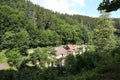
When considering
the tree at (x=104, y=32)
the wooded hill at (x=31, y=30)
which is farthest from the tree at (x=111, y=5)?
the wooded hill at (x=31, y=30)

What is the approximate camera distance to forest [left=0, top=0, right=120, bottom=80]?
1538 centimetres

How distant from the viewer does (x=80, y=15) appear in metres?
159

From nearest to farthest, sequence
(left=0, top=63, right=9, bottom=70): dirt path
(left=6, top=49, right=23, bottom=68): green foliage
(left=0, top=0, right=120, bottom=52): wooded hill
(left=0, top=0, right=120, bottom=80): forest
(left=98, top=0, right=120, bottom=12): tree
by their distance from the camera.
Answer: (left=98, top=0, right=120, bottom=12): tree, (left=0, top=0, right=120, bottom=80): forest, (left=0, top=63, right=9, bottom=70): dirt path, (left=6, top=49, right=23, bottom=68): green foliage, (left=0, top=0, right=120, bottom=52): wooded hill

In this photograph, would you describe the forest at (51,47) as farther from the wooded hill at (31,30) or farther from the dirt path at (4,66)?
the dirt path at (4,66)

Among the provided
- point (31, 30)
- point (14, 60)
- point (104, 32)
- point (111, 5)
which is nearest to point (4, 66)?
point (14, 60)

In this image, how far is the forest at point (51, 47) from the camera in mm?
15383

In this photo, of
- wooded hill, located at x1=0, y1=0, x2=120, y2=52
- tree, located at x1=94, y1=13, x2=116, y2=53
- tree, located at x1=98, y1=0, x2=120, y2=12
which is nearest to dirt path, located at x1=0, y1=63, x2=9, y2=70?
wooded hill, located at x1=0, y1=0, x2=120, y2=52

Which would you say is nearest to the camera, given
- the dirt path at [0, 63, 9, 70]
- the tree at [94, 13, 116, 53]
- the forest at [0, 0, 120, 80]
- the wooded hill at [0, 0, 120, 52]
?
the forest at [0, 0, 120, 80]

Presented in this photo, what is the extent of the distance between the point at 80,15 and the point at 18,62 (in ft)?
386

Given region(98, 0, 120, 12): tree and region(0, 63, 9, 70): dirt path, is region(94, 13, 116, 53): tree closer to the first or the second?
region(0, 63, 9, 70): dirt path

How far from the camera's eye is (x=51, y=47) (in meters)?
59.6

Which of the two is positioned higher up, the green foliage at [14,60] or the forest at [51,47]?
the forest at [51,47]

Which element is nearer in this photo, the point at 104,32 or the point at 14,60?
the point at 14,60

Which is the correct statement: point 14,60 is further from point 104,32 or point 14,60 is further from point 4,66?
point 104,32
